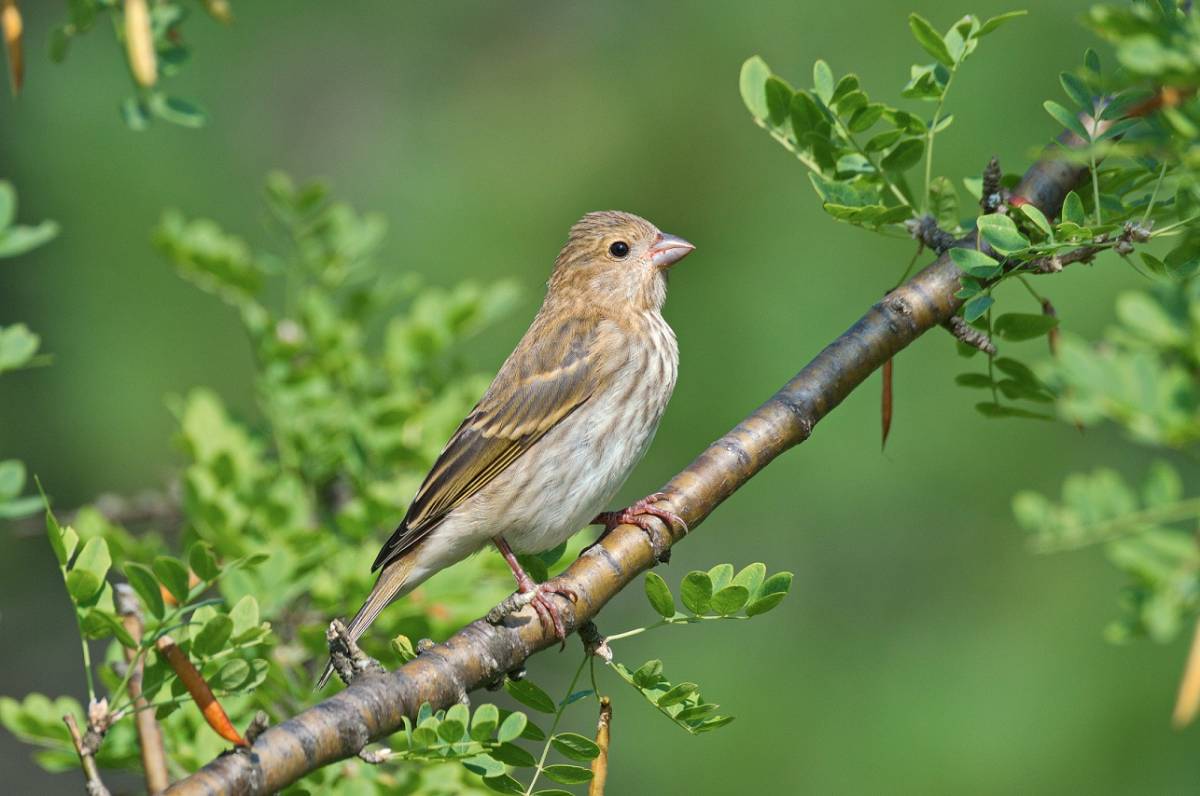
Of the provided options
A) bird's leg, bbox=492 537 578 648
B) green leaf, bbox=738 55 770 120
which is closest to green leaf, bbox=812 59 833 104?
green leaf, bbox=738 55 770 120

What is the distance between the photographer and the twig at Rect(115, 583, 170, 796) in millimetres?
2646

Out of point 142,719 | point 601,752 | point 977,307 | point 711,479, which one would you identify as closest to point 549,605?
point 601,752

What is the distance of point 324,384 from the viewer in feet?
13.1

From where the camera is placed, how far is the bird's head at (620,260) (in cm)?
525

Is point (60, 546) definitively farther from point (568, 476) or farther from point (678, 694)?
point (568, 476)

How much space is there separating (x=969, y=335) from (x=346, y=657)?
1.55 m

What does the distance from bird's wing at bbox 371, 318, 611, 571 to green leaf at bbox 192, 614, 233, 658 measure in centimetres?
147

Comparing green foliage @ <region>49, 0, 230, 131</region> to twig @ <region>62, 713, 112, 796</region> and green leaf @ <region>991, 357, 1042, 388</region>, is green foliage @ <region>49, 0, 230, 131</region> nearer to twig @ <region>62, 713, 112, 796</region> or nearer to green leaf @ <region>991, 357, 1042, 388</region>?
twig @ <region>62, 713, 112, 796</region>

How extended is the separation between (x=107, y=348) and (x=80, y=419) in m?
0.44

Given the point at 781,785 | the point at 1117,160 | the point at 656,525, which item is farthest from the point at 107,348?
the point at 1117,160

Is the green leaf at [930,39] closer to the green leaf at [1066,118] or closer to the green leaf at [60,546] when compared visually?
the green leaf at [1066,118]

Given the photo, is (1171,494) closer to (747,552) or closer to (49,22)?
(747,552)

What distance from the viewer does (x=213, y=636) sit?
2.51 m

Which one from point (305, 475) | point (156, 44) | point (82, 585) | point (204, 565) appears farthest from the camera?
point (305, 475)
